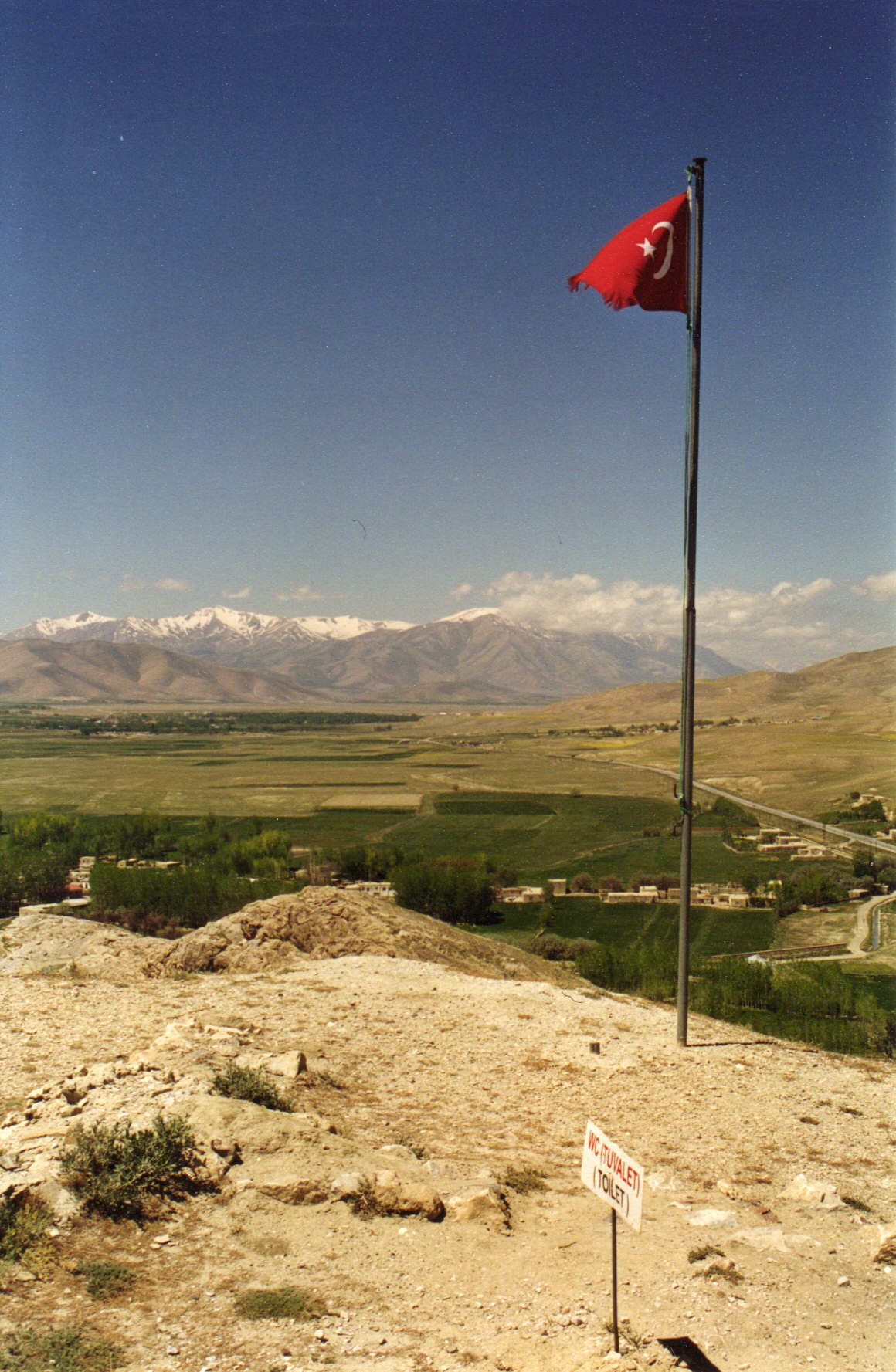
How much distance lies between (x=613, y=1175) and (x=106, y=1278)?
3.84m

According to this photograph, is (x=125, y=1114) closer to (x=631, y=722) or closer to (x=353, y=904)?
(x=353, y=904)

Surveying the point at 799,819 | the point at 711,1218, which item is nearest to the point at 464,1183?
the point at 711,1218

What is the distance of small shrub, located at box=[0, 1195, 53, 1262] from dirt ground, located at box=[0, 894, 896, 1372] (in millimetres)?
169

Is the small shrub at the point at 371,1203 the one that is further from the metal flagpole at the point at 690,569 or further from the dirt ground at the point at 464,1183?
the metal flagpole at the point at 690,569

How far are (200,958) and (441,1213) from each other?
12.4 m

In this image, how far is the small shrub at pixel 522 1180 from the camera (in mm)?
8406

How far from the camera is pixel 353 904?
20797 millimetres

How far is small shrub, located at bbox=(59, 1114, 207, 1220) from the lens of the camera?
7.04 meters

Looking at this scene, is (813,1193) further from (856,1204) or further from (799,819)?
(799,819)

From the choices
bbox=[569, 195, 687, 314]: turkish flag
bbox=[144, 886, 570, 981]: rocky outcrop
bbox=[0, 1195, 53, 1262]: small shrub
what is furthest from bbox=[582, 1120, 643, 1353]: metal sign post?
bbox=[144, 886, 570, 981]: rocky outcrop

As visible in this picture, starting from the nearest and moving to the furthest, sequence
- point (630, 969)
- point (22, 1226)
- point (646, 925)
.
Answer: point (22, 1226), point (630, 969), point (646, 925)

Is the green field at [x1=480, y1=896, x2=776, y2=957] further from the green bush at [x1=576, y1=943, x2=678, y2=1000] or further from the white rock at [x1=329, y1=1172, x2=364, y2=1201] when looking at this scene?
the white rock at [x1=329, y1=1172, x2=364, y2=1201]

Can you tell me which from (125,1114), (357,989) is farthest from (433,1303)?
(357,989)

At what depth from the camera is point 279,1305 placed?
586cm
